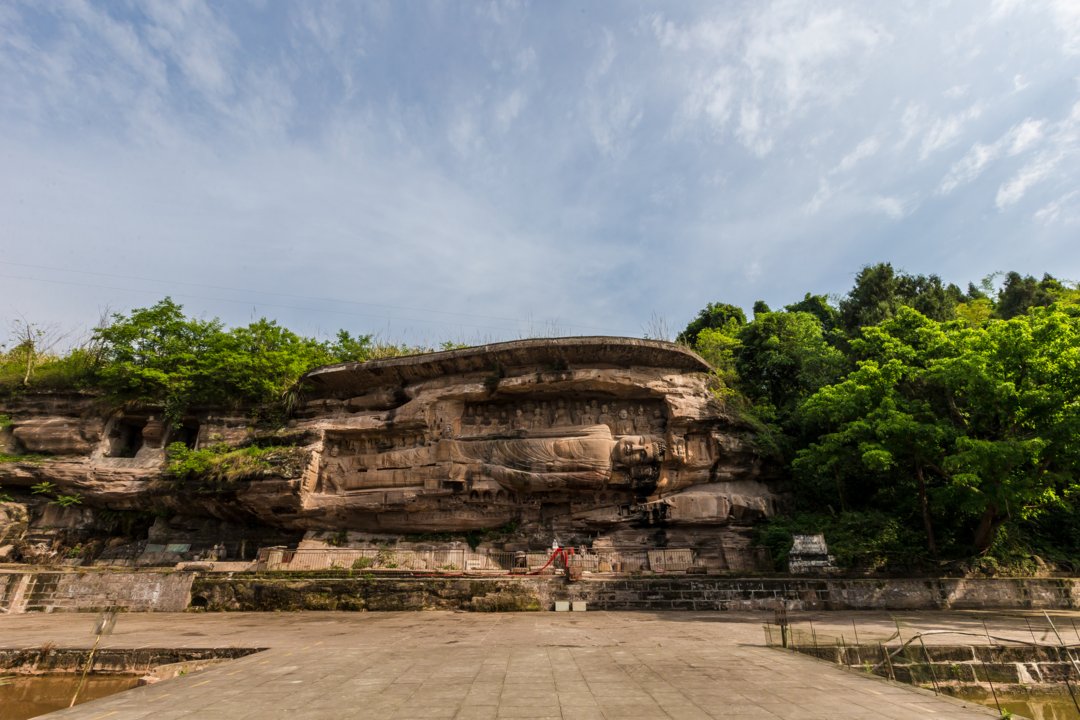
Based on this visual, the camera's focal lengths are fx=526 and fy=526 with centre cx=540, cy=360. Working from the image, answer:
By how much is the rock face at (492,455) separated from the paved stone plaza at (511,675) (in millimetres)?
8155

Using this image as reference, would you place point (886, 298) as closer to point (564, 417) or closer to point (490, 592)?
point (564, 417)

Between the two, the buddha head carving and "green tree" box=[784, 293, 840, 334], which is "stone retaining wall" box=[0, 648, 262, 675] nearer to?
the buddha head carving

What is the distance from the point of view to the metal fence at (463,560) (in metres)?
17.0

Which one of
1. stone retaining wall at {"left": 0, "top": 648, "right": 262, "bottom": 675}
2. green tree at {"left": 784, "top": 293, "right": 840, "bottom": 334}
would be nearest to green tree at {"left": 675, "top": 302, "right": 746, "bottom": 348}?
green tree at {"left": 784, "top": 293, "right": 840, "bottom": 334}

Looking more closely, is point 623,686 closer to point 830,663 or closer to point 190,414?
point 830,663

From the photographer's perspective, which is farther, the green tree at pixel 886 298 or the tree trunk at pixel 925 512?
the green tree at pixel 886 298

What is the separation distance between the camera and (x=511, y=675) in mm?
6141

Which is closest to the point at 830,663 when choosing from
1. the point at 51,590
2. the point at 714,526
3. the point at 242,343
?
the point at 714,526

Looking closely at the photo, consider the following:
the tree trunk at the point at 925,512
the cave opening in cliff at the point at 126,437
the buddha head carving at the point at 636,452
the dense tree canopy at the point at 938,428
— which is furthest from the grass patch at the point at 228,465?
the tree trunk at the point at 925,512

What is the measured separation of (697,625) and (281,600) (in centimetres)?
1097

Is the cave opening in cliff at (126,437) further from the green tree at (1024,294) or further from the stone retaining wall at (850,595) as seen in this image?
the green tree at (1024,294)

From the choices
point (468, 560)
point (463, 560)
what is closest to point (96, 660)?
point (463, 560)

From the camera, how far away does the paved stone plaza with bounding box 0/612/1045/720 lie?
15.8 ft

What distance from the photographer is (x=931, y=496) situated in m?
14.9
